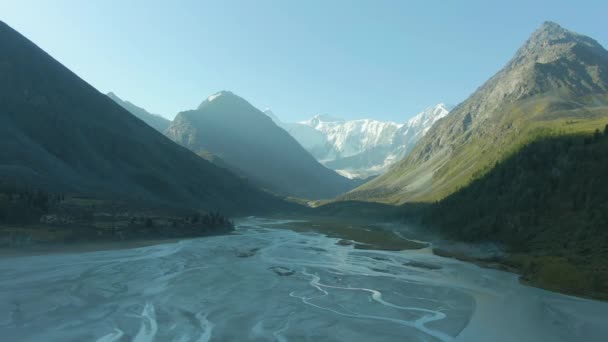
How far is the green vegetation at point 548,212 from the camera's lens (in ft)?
206

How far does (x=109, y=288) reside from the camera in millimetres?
54531

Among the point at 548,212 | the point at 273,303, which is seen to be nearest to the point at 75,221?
the point at 273,303

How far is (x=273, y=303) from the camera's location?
49.8m

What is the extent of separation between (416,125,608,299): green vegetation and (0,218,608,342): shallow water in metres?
6.81

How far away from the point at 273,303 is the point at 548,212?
6937 centimetres

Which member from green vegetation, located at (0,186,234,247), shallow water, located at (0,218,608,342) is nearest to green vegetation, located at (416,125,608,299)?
shallow water, located at (0,218,608,342)

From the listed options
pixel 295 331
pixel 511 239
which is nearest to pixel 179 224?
pixel 511 239

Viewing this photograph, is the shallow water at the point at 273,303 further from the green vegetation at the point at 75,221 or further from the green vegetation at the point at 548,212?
the green vegetation at the point at 75,221

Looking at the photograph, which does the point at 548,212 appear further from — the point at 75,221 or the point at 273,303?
the point at 75,221

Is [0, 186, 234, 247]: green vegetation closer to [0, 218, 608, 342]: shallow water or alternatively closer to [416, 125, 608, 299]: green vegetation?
[0, 218, 608, 342]: shallow water

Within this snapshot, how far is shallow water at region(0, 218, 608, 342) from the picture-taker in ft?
127

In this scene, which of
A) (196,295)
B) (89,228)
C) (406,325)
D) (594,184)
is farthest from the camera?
(89,228)

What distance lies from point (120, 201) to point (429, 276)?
117 m

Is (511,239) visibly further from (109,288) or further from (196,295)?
(109,288)
